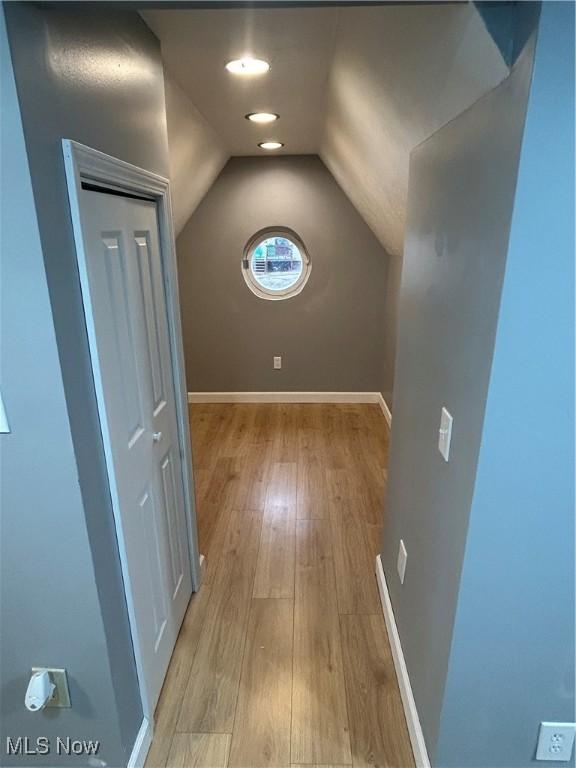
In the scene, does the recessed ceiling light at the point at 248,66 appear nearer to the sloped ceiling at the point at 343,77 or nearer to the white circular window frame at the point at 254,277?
the sloped ceiling at the point at 343,77

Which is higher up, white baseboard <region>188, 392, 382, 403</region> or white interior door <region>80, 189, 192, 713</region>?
white interior door <region>80, 189, 192, 713</region>

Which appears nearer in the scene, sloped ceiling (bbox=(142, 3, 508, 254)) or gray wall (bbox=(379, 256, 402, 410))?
sloped ceiling (bbox=(142, 3, 508, 254))

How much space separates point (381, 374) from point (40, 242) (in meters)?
3.80

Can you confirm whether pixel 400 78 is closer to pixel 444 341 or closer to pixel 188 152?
pixel 444 341

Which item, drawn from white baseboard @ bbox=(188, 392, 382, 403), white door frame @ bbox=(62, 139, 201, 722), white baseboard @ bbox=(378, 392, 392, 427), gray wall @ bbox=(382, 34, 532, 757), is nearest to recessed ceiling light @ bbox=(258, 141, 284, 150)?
white door frame @ bbox=(62, 139, 201, 722)

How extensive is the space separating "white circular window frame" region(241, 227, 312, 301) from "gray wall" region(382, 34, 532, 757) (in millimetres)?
2518

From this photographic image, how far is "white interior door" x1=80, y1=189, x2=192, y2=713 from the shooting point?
4.09 ft

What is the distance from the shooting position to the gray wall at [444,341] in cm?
98

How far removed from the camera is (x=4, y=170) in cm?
92

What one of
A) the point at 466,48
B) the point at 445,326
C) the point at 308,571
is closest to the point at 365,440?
the point at 308,571

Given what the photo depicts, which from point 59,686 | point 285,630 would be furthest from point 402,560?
point 59,686

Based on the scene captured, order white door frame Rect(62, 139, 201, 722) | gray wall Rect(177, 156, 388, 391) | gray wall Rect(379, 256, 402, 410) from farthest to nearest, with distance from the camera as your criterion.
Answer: gray wall Rect(177, 156, 388, 391)
gray wall Rect(379, 256, 402, 410)
white door frame Rect(62, 139, 201, 722)

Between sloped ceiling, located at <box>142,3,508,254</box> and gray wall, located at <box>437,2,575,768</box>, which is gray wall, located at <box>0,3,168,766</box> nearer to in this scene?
sloped ceiling, located at <box>142,3,508,254</box>

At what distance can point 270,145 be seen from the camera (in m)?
3.53
